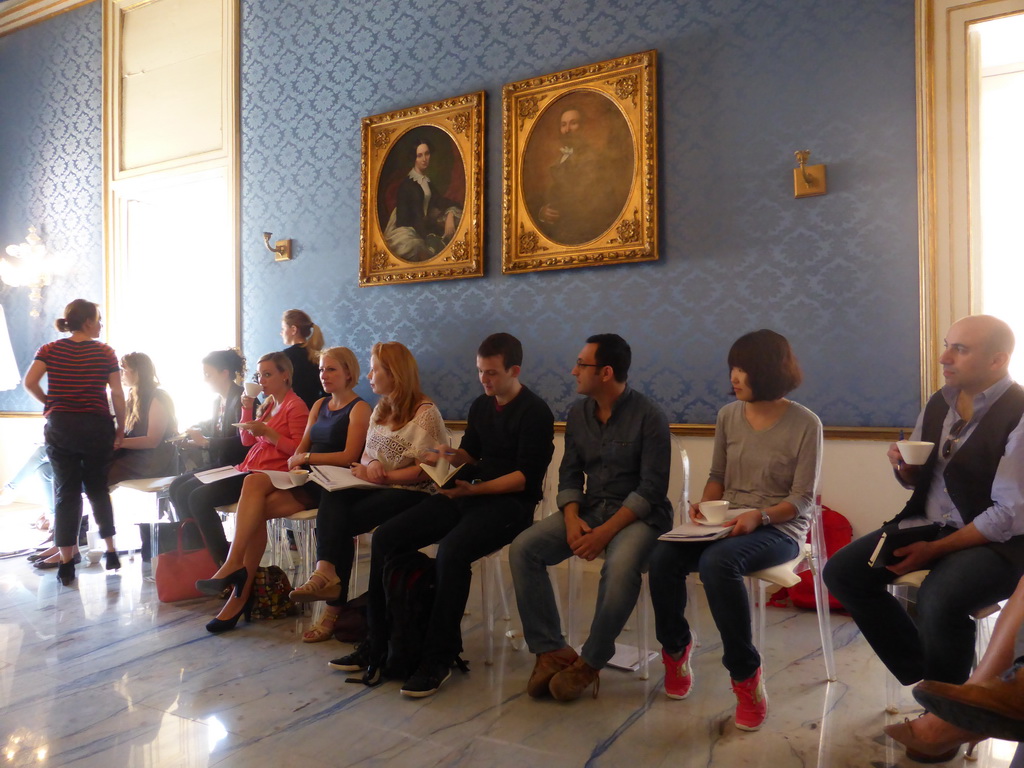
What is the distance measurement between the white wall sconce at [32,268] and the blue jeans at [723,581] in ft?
20.1

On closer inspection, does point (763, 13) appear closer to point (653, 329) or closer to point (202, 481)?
point (653, 329)

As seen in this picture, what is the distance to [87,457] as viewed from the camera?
14.2ft

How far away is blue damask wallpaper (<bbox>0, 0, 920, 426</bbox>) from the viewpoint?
11.3 feet

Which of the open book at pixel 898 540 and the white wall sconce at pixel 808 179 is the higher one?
the white wall sconce at pixel 808 179

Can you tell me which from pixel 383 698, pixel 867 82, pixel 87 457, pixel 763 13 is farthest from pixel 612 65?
pixel 87 457

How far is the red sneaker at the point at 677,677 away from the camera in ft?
8.32

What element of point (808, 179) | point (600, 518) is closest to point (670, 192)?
point (808, 179)

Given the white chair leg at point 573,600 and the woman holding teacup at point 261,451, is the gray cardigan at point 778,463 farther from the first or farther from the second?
the woman holding teacup at point 261,451

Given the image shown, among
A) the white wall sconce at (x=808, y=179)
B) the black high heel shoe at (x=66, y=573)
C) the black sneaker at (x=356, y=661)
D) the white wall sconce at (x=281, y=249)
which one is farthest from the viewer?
the white wall sconce at (x=281, y=249)

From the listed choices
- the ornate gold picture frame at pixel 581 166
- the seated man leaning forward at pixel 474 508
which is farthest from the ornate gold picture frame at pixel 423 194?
the seated man leaning forward at pixel 474 508

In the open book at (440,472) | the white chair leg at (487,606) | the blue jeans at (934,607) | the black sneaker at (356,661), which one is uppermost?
the open book at (440,472)

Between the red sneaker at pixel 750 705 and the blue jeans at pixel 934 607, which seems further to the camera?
the red sneaker at pixel 750 705

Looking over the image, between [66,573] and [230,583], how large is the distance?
4.33 feet

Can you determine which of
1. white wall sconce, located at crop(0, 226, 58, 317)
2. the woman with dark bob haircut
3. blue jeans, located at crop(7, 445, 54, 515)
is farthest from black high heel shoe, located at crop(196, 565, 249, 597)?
white wall sconce, located at crop(0, 226, 58, 317)
